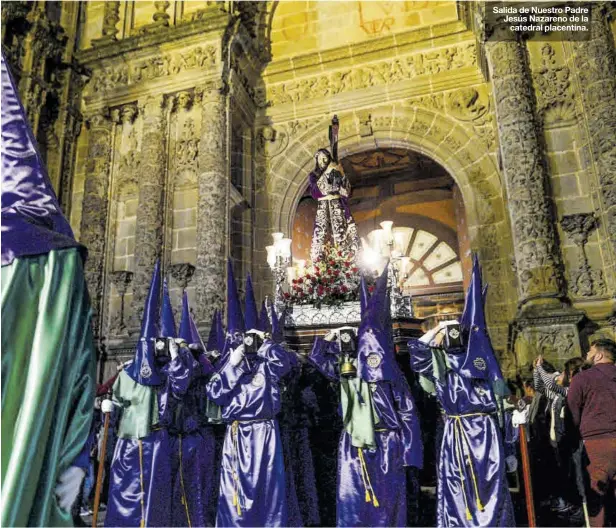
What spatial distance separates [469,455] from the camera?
12.7 feet

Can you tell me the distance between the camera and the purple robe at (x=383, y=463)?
3994 mm

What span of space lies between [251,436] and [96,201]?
6.85 metres

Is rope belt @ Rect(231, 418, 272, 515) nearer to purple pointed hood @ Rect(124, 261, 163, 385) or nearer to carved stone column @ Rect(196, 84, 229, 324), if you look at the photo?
purple pointed hood @ Rect(124, 261, 163, 385)

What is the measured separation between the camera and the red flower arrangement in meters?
6.89

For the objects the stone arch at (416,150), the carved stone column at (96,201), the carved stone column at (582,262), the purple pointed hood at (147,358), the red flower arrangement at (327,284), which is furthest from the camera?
the stone arch at (416,150)

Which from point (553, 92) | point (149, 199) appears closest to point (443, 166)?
point (553, 92)

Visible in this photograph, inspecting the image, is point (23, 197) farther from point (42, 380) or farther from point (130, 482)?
point (130, 482)

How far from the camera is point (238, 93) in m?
9.76

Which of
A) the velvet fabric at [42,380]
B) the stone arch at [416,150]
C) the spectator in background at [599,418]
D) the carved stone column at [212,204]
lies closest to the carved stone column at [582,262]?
the stone arch at [416,150]

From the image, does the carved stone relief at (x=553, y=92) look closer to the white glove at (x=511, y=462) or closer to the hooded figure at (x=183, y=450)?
the white glove at (x=511, y=462)

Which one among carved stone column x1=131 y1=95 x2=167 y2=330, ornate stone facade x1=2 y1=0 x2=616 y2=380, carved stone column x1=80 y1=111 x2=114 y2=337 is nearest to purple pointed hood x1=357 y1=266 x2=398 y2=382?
ornate stone facade x1=2 y1=0 x2=616 y2=380

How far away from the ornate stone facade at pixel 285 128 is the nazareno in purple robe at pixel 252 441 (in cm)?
376

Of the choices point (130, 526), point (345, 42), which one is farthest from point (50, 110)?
point (130, 526)

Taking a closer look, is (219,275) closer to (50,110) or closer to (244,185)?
(244,185)
